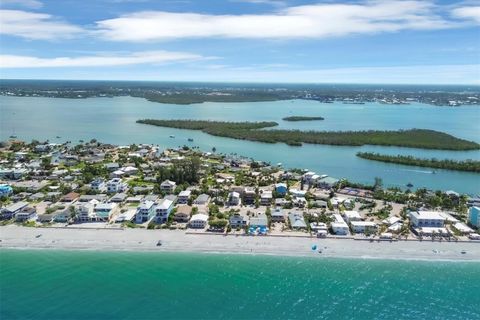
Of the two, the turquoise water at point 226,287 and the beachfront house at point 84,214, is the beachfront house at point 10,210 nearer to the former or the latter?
the beachfront house at point 84,214

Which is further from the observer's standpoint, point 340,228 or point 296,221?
point 296,221

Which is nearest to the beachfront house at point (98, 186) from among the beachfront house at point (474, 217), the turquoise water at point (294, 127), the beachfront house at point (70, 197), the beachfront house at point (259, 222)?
the beachfront house at point (70, 197)

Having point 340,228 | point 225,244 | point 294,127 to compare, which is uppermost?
point 294,127

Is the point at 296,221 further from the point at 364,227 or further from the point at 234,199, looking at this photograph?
the point at 234,199

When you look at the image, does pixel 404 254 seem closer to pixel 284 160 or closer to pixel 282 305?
pixel 282 305

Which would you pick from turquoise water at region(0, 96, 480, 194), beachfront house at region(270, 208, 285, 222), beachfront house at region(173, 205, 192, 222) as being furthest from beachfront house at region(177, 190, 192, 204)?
turquoise water at region(0, 96, 480, 194)

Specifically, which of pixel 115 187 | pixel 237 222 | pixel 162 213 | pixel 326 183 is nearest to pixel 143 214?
pixel 162 213

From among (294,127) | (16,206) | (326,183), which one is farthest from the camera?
(294,127)
